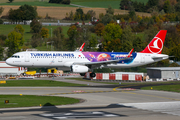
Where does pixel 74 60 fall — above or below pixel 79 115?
above

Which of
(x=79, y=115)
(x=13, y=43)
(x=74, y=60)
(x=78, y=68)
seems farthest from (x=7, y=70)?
(x=79, y=115)

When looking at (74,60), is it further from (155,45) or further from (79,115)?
(79,115)

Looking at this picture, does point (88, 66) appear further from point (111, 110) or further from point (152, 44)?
point (111, 110)

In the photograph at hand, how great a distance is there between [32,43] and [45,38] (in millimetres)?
36840

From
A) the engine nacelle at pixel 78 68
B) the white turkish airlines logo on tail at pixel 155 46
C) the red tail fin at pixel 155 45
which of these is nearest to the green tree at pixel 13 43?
the red tail fin at pixel 155 45

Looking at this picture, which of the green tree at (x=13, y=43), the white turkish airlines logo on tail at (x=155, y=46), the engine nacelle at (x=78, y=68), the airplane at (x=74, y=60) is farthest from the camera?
the green tree at (x=13, y=43)

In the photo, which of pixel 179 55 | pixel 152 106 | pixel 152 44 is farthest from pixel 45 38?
pixel 152 106

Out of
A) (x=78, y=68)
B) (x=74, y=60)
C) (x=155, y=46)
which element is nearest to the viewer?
(x=78, y=68)

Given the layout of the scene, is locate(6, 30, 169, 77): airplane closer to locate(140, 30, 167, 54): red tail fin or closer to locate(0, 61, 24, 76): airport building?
locate(140, 30, 167, 54): red tail fin

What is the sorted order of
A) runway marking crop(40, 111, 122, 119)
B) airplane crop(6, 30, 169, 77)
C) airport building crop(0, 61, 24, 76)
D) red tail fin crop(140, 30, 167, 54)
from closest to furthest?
1. runway marking crop(40, 111, 122, 119)
2. airplane crop(6, 30, 169, 77)
3. red tail fin crop(140, 30, 167, 54)
4. airport building crop(0, 61, 24, 76)

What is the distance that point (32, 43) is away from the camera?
534 feet

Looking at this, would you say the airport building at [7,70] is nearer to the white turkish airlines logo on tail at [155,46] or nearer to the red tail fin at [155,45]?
the red tail fin at [155,45]

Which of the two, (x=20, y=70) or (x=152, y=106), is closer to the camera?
(x=152, y=106)

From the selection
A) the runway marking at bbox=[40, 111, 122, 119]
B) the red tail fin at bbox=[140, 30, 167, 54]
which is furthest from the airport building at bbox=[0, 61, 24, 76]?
the runway marking at bbox=[40, 111, 122, 119]
